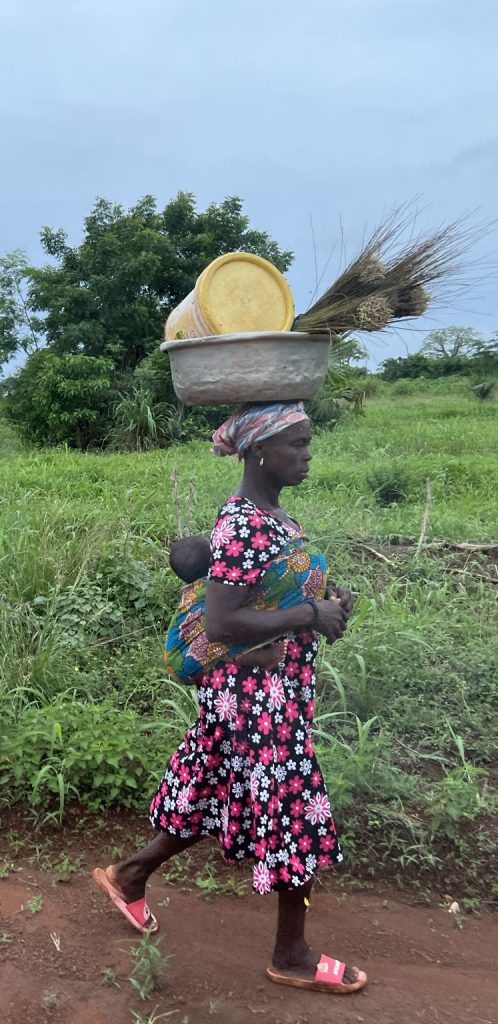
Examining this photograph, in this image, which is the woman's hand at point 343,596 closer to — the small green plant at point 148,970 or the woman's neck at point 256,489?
the woman's neck at point 256,489

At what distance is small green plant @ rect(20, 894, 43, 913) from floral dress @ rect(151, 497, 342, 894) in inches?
22.9

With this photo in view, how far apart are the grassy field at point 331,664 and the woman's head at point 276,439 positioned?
120 cm

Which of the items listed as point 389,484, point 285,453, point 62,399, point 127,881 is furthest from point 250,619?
point 62,399

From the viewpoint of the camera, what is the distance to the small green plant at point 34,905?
98.4 inches

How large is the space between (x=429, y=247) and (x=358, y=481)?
5172 millimetres

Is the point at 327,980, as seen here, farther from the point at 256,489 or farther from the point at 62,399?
the point at 62,399

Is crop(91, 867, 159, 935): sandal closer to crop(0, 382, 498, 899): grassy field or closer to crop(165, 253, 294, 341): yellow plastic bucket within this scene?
crop(0, 382, 498, 899): grassy field

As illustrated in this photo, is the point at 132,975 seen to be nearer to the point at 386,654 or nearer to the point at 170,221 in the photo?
the point at 386,654

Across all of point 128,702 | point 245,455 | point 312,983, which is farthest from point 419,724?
point 245,455

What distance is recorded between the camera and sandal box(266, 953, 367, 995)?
218cm

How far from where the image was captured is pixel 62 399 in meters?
11.8

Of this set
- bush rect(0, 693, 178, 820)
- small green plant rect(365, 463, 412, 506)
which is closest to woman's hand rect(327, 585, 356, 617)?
bush rect(0, 693, 178, 820)

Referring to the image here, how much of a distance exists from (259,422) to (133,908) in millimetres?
1344

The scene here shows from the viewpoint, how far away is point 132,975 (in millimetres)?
2184
